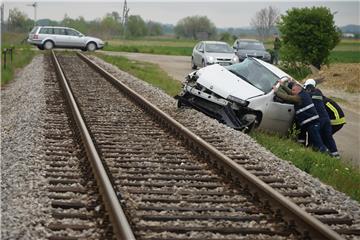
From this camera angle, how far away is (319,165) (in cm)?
916

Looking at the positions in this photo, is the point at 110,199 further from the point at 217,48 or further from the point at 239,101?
the point at 217,48

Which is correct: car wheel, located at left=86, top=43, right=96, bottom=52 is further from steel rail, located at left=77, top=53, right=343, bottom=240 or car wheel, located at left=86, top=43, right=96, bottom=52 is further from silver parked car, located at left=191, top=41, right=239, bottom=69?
steel rail, located at left=77, top=53, right=343, bottom=240

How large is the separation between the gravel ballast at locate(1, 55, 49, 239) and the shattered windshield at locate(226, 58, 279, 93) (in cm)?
438

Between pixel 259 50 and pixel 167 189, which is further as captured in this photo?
pixel 259 50

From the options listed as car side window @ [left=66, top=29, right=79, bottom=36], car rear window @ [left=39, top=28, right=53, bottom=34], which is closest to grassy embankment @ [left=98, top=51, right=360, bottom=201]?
car side window @ [left=66, top=29, right=79, bottom=36]

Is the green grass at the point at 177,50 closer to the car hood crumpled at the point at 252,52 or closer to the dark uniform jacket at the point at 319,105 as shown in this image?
the car hood crumpled at the point at 252,52

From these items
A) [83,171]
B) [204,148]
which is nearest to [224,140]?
[204,148]

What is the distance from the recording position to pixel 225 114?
11922 millimetres

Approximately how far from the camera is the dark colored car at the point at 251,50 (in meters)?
30.9

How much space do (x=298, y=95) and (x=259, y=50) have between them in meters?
20.3

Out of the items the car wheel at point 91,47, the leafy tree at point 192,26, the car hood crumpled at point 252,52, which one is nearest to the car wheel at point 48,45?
the car wheel at point 91,47

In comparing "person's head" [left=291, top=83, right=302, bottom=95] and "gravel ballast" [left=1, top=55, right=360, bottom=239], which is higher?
"person's head" [left=291, top=83, right=302, bottom=95]

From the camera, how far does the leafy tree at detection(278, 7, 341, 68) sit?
2706cm

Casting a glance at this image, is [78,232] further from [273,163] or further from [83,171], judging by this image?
[273,163]
